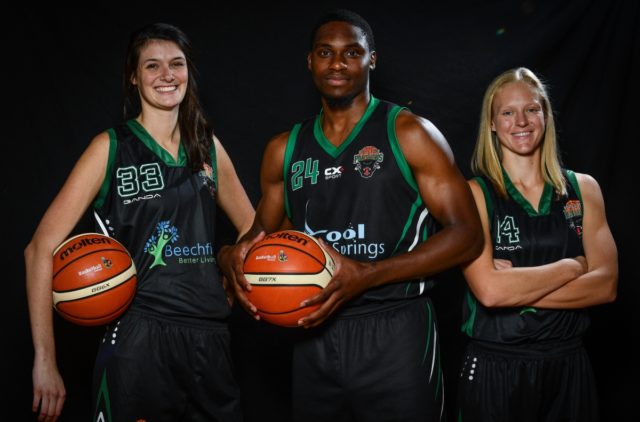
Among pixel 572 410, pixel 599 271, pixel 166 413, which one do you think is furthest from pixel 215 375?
pixel 599 271

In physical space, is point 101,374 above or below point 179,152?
below

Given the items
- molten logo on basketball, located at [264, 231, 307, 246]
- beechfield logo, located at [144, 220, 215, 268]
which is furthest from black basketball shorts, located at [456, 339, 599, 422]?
beechfield logo, located at [144, 220, 215, 268]

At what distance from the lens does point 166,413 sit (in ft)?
7.39

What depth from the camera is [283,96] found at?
3309mm

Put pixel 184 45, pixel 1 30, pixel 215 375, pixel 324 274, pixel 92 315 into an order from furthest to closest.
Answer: pixel 1 30 < pixel 184 45 < pixel 215 375 < pixel 92 315 < pixel 324 274

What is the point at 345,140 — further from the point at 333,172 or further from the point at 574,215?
the point at 574,215

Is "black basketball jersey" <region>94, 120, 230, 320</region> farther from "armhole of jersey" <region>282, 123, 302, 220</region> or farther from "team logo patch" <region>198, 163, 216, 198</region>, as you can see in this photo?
"armhole of jersey" <region>282, 123, 302, 220</region>

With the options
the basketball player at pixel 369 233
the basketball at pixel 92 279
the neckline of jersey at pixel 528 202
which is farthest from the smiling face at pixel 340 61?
the basketball at pixel 92 279

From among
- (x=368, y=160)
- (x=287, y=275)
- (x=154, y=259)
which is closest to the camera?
(x=287, y=275)

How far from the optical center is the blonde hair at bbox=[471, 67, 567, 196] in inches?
94.3

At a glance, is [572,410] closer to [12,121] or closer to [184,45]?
[184,45]

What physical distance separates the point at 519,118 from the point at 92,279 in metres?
1.50

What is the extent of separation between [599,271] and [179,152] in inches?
57.8

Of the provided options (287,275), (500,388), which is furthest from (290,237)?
(500,388)
